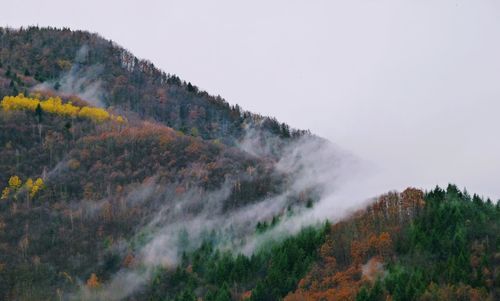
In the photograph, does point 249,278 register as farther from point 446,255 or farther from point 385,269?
point 446,255

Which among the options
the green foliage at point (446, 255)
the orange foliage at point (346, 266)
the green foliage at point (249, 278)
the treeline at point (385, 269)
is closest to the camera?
the green foliage at point (446, 255)

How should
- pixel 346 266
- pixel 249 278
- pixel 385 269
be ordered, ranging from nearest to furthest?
pixel 385 269 < pixel 346 266 < pixel 249 278

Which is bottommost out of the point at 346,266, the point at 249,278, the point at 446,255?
the point at 249,278

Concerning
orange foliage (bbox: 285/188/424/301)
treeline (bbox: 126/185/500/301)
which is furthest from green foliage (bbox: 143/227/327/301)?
orange foliage (bbox: 285/188/424/301)

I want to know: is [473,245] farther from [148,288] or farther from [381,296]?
[148,288]

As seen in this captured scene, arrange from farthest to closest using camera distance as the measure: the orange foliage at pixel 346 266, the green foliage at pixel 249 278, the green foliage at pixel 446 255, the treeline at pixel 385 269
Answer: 1. the green foliage at pixel 249 278
2. the orange foliage at pixel 346 266
3. the treeline at pixel 385 269
4. the green foliage at pixel 446 255

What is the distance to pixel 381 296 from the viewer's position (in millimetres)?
160750

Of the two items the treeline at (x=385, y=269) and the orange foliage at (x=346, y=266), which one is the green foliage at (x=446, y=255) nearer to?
the treeline at (x=385, y=269)

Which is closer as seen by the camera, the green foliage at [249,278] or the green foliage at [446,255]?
the green foliage at [446,255]

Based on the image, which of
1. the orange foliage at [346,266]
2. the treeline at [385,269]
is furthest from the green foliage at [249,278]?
the orange foliage at [346,266]

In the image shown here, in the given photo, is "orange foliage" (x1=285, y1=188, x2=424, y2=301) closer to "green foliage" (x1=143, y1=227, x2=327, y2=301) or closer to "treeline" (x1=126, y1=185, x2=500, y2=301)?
"treeline" (x1=126, y1=185, x2=500, y2=301)

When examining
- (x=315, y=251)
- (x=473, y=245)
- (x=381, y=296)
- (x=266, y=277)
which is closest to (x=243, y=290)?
(x=266, y=277)

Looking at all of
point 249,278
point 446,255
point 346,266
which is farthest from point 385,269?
point 249,278

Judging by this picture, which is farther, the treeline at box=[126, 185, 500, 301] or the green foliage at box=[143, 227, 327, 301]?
the green foliage at box=[143, 227, 327, 301]
